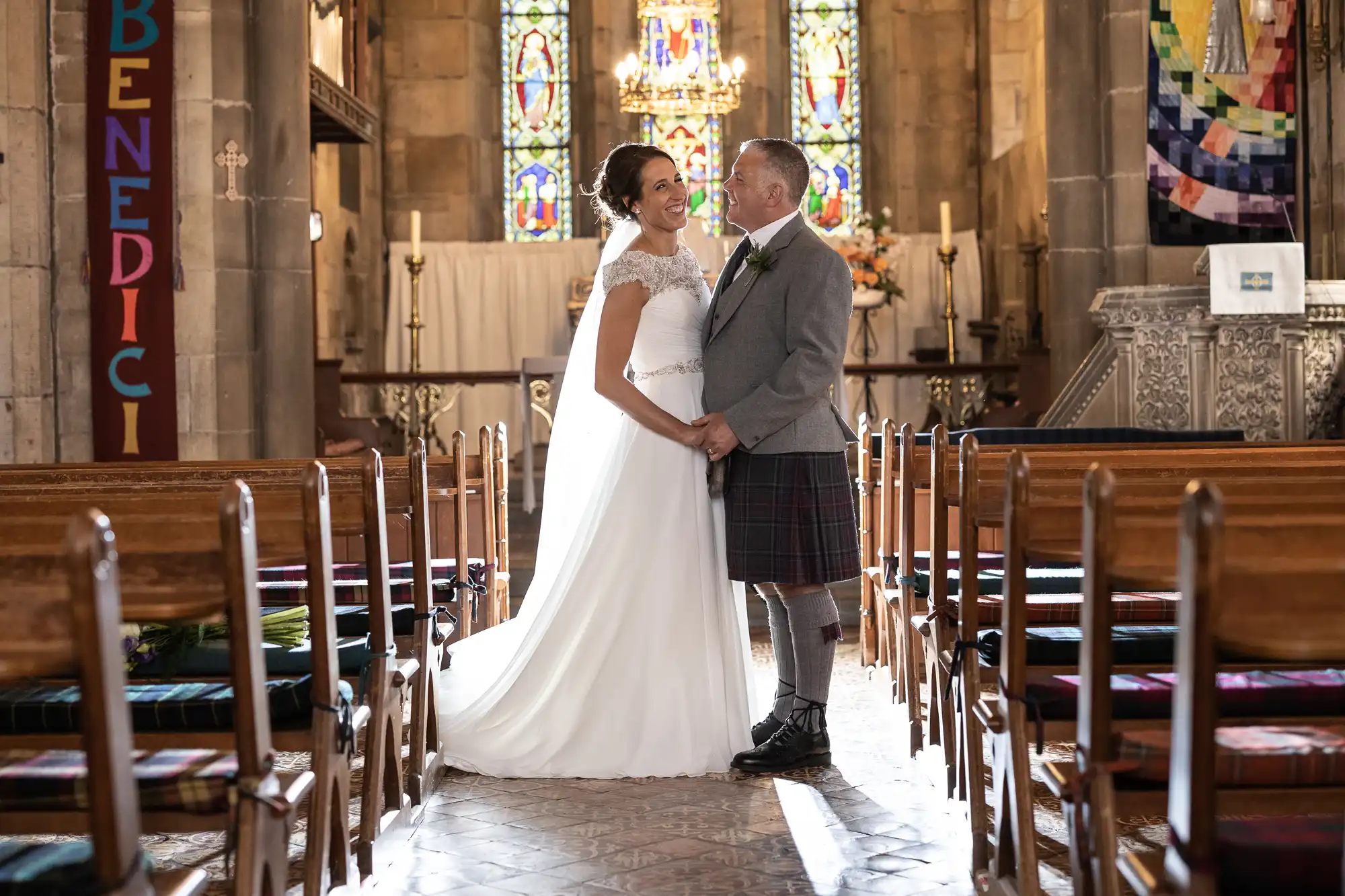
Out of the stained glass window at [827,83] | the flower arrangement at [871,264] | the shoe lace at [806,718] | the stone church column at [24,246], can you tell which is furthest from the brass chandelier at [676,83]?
the shoe lace at [806,718]

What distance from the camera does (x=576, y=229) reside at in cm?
1436

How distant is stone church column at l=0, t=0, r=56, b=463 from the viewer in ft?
24.1

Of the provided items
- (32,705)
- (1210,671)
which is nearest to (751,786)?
(32,705)

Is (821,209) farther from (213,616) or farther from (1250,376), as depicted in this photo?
(213,616)

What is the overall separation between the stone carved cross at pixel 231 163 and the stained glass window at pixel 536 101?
19.7 feet

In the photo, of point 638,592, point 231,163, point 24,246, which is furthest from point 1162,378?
point 24,246

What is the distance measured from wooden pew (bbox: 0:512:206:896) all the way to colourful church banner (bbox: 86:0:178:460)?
6638 mm

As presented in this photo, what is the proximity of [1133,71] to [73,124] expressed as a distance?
6.11 meters

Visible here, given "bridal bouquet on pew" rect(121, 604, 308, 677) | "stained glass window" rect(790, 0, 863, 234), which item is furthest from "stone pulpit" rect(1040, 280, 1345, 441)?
"stained glass window" rect(790, 0, 863, 234)

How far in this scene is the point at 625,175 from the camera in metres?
4.16

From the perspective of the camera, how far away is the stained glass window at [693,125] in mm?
13578

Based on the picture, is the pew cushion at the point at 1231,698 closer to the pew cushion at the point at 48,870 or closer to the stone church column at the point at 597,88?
the pew cushion at the point at 48,870

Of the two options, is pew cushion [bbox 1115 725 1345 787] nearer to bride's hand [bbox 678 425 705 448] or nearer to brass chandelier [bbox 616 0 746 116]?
bride's hand [bbox 678 425 705 448]

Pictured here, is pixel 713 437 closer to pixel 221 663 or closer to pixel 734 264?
pixel 734 264
